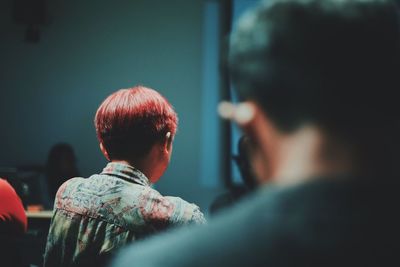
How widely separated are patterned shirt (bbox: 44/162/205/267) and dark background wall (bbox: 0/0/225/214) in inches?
143

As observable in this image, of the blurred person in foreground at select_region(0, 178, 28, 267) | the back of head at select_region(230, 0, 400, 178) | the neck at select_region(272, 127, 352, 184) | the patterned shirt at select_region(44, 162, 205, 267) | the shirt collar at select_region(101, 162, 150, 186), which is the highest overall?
the back of head at select_region(230, 0, 400, 178)

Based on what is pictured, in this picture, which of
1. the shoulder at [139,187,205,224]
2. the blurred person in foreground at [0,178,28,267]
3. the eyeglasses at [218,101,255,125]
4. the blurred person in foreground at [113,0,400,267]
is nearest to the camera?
the blurred person in foreground at [113,0,400,267]

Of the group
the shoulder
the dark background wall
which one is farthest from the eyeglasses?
the dark background wall

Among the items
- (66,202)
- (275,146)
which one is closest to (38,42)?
(66,202)

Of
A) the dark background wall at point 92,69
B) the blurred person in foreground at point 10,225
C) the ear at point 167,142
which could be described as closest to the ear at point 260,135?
the ear at point 167,142

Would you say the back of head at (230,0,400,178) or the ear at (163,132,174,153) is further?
the ear at (163,132,174,153)

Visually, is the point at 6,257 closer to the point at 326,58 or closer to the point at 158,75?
the point at 326,58

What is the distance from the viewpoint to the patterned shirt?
3.66 feet

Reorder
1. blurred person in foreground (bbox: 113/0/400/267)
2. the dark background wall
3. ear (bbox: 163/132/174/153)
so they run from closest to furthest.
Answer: blurred person in foreground (bbox: 113/0/400/267) < ear (bbox: 163/132/174/153) < the dark background wall

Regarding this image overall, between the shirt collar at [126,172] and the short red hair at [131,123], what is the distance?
25 millimetres

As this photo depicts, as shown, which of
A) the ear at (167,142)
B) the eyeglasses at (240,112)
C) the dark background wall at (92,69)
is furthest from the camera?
the dark background wall at (92,69)

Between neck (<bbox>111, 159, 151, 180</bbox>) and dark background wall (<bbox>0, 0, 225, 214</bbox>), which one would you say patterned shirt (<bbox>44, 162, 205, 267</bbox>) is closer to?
neck (<bbox>111, 159, 151, 180</bbox>)

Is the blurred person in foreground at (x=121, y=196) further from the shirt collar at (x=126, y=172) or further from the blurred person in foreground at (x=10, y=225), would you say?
the blurred person in foreground at (x=10, y=225)

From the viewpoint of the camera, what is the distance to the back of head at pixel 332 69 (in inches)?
17.7
